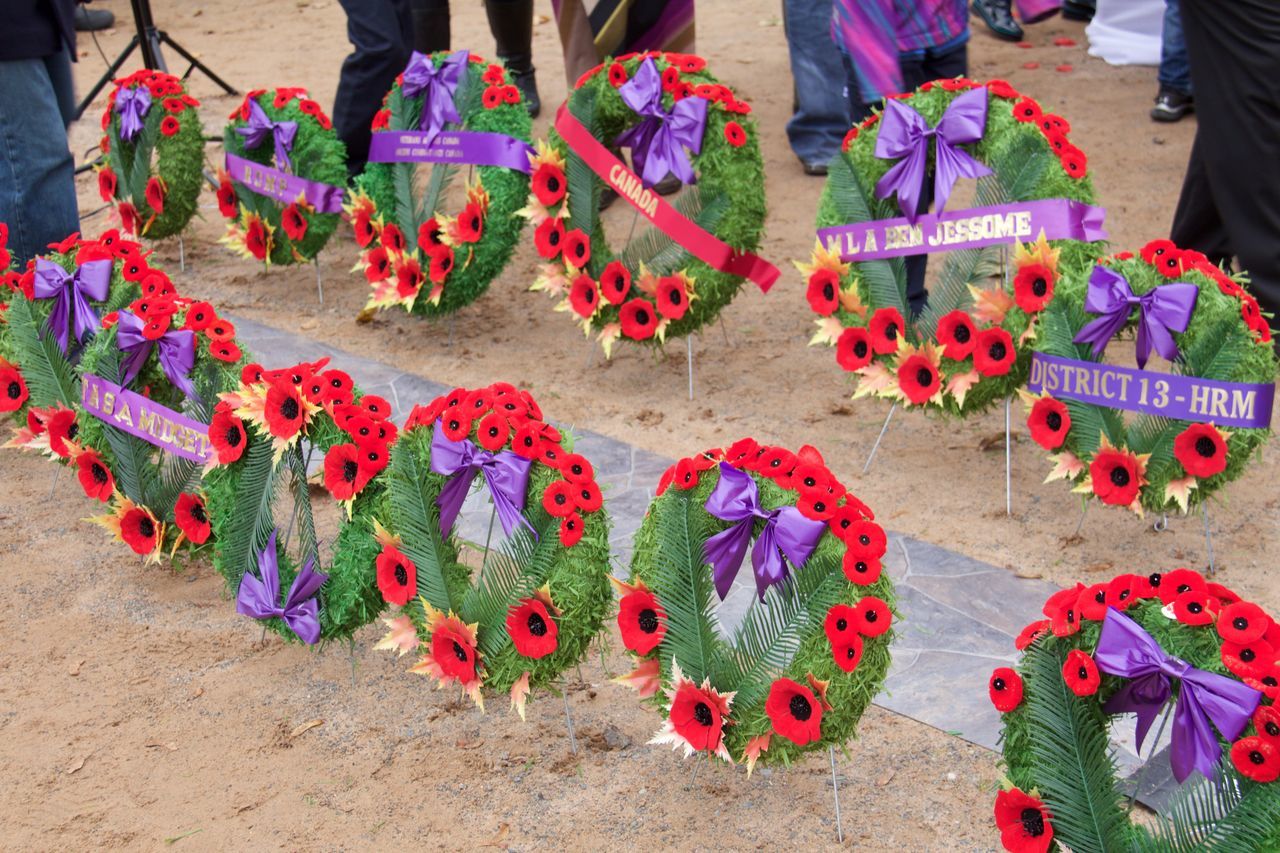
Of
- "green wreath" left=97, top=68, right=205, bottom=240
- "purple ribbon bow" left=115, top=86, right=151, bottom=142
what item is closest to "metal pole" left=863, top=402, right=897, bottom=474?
"green wreath" left=97, top=68, right=205, bottom=240

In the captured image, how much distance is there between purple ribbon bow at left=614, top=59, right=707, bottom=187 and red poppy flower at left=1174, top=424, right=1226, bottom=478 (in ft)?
5.85

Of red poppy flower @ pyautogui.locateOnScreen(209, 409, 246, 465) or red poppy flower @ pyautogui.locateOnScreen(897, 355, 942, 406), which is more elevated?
red poppy flower @ pyautogui.locateOnScreen(209, 409, 246, 465)

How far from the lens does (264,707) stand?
11.3 ft

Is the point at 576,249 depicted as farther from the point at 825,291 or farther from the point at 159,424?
the point at 159,424

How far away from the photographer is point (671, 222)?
4789 mm

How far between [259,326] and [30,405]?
146 centimetres

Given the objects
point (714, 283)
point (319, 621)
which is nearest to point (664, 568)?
point (319, 621)

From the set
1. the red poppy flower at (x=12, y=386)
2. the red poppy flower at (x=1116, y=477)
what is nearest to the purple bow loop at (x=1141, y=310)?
the red poppy flower at (x=1116, y=477)

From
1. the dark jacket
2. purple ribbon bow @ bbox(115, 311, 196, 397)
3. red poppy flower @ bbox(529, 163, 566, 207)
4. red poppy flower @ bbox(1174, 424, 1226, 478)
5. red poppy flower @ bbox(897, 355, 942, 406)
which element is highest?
the dark jacket

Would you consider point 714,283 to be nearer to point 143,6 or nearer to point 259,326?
point 259,326

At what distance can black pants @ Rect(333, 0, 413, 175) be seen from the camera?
19.7 feet

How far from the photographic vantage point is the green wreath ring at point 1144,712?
234cm

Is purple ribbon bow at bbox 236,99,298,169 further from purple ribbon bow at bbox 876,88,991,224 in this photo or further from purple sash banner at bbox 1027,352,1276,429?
purple sash banner at bbox 1027,352,1276,429

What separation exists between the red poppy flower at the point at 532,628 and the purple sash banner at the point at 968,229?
189 cm
